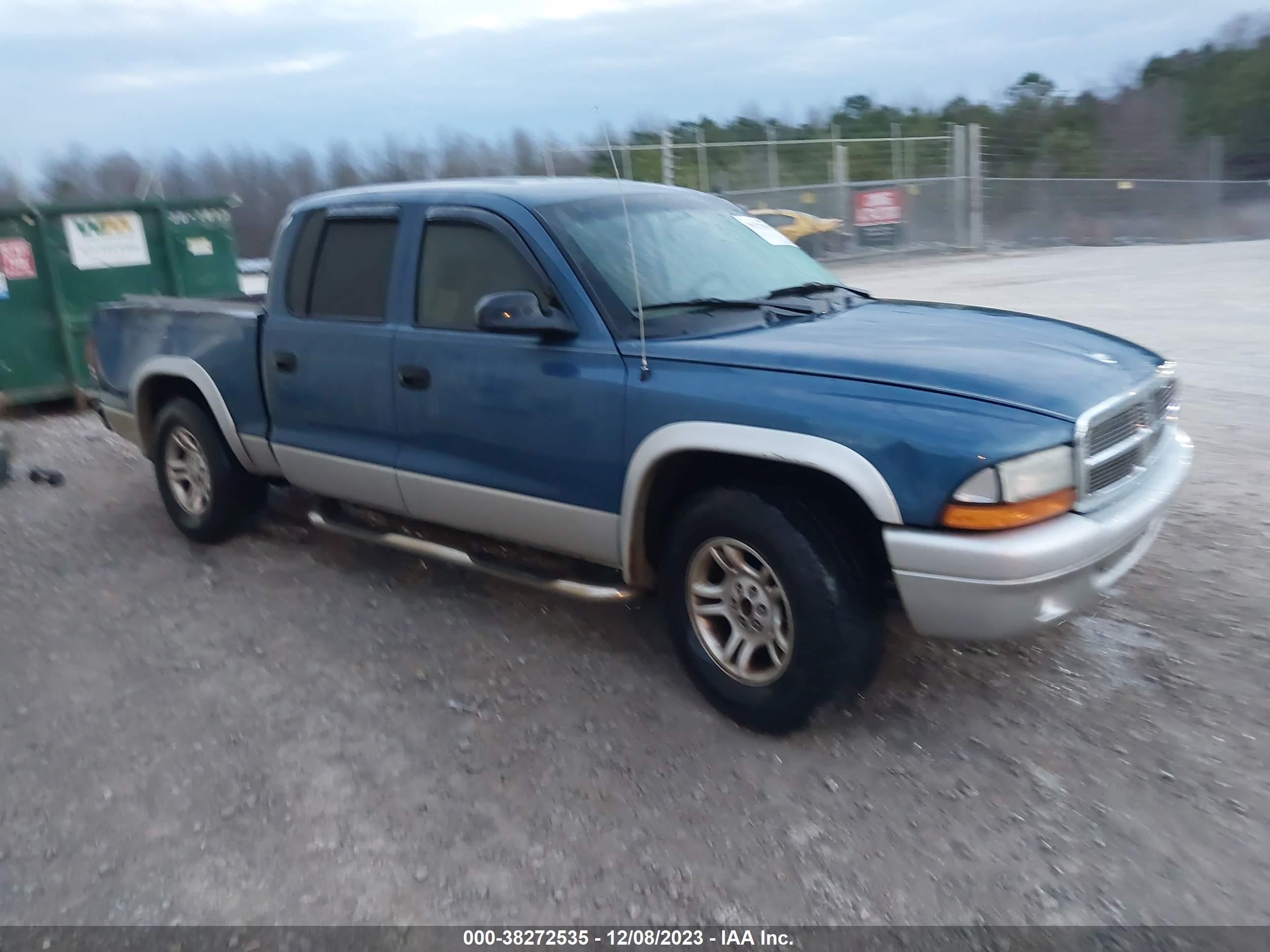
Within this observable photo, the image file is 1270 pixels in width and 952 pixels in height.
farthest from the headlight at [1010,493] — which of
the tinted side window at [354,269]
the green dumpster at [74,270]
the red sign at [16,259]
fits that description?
the red sign at [16,259]

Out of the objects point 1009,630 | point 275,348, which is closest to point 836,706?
point 1009,630

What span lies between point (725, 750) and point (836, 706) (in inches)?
15.7

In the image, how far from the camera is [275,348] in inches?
207

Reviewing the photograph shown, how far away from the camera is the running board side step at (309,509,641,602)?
4.06 meters

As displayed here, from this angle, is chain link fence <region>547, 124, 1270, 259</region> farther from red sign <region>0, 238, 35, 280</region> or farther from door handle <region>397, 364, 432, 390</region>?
door handle <region>397, 364, 432, 390</region>

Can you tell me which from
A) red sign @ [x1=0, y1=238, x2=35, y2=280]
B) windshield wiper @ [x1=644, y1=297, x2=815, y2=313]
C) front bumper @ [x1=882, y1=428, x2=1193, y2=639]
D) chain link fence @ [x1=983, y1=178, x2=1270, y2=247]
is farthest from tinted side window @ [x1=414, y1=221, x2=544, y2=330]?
chain link fence @ [x1=983, y1=178, x2=1270, y2=247]

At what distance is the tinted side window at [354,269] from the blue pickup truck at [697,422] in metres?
0.01

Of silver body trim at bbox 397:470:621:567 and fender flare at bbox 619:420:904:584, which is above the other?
fender flare at bbox 619:420:904:584

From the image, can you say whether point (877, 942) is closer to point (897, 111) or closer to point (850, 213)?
point (850, 213)

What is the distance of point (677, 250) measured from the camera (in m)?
4.52

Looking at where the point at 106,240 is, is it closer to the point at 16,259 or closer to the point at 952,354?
the point at 16,259

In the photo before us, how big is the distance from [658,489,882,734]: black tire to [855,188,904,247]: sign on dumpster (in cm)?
2188

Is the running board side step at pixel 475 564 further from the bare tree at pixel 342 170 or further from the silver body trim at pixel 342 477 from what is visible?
the bare tree at pixel 342 170

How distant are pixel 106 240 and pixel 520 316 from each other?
27.4 ft
